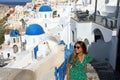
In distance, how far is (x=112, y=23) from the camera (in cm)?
1239

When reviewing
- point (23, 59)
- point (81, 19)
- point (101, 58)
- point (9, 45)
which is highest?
point (81, 19)

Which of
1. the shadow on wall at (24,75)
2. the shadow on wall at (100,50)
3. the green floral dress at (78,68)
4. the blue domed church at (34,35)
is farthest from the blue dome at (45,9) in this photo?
the green floral dress at (78,68)

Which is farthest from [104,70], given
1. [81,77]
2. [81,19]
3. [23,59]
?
[81,77]

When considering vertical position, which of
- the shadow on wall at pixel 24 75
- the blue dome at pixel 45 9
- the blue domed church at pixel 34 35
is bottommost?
the blue domed church at pixel 34 35

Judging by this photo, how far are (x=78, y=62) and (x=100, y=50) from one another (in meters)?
9.44

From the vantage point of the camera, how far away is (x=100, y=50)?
13.4 metres

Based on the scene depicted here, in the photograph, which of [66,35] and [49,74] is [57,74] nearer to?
[49,74]

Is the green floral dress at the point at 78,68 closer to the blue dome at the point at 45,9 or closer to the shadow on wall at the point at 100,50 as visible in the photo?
the shadow on wall at the point at 100,50

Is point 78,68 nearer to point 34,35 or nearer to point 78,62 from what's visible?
point 78,62

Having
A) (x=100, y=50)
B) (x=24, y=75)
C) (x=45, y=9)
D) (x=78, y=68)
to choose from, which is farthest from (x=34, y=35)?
(x=78, y=68)

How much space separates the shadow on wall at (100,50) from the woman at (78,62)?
864 cm

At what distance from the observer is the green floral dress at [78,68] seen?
4.18 m

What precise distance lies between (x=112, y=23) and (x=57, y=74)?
5642mm

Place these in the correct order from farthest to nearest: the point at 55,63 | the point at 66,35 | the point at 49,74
A: the point at 66,35
the point at 55,63
the point at 49,74
